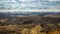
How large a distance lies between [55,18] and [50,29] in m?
0.12

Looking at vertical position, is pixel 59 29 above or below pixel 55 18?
below

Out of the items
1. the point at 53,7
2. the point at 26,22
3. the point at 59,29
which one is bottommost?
the point at 59,29

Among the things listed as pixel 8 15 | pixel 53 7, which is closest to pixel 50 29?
pixel 53 7

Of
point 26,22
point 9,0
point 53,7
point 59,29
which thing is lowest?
point 59,29

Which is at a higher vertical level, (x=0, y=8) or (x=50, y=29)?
(x=0, y=8)

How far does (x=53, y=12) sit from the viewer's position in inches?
56.5

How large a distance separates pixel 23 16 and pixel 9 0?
0.69 ft

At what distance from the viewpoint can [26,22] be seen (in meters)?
1.46

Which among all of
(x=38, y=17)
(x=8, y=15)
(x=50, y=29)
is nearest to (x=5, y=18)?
(x=8, y=15)

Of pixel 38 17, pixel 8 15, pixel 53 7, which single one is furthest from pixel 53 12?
pixel 8 15

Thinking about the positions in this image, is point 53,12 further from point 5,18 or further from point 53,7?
point 5,18

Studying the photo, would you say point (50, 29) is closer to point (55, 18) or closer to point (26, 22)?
point (55, 18)

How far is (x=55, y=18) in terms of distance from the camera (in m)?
1.45

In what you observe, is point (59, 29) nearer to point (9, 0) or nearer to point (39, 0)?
point (39, 0)
